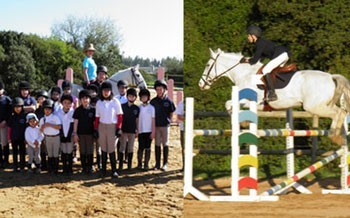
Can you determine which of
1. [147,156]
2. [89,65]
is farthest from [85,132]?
[89,65]

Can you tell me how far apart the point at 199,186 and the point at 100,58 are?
56.3 inches

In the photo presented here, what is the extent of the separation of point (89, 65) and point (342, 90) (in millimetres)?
1481

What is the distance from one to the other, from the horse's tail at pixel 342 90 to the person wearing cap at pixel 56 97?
146cm

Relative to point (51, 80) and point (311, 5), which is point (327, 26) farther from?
point (51, 80)

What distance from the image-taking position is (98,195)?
1.89m

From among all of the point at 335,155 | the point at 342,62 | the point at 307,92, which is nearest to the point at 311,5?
the point at 342,62

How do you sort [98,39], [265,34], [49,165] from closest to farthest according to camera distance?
[98,39] < [49,165] < [265,34]

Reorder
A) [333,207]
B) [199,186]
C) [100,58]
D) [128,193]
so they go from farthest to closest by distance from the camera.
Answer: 1. [199,186]
2. [333,207]
3. [128,193]
4. [100,58]

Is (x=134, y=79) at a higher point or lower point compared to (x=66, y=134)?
higher

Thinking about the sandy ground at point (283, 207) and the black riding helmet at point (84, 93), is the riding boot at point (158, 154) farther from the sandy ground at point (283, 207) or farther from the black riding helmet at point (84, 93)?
the black riding helmet at point (84, 93)

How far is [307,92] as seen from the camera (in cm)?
253

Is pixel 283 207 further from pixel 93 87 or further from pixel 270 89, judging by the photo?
pixel 93 87

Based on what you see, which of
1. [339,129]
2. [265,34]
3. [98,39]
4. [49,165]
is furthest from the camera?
[265,34]

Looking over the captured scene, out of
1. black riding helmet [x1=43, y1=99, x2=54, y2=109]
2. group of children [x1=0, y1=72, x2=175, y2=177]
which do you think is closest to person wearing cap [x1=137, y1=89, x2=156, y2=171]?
group of children [x1=0, y1=72, x2=175, y2=177]
